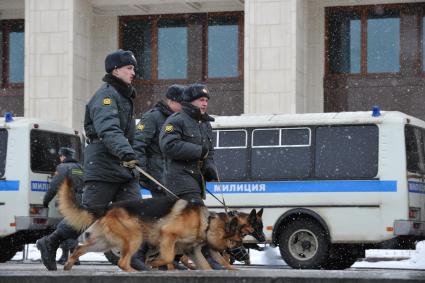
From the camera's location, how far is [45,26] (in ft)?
93.4

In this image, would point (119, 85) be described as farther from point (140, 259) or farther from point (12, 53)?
point (12, 53)

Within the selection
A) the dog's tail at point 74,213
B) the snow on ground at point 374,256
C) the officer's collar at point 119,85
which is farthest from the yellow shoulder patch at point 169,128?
the snow on ground at point 374,256

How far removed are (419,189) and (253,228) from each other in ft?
26.6

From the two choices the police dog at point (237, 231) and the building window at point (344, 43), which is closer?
the police dog at point (237, 231)

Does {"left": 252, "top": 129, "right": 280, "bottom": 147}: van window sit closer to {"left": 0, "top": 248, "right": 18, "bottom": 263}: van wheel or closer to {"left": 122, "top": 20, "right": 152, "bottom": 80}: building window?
{"left": 0, "top": 248, "right": 18, "bottom": 263}: van wheel

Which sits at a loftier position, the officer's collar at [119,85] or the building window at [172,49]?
the building window at [172,49]

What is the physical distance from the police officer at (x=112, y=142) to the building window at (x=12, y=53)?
2136 centimetres

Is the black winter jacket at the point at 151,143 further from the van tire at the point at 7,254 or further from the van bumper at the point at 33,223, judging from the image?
the van tire at the point at 7,254

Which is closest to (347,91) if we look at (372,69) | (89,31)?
(372,69)

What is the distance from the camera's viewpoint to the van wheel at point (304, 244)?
17469 millimetres

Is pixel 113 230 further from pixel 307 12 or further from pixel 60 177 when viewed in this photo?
pixel 307 12

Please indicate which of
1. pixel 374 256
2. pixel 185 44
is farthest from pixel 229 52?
pixel 374 256

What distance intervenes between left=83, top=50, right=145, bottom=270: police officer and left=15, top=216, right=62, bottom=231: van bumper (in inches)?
374

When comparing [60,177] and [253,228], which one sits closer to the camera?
[253,228]
